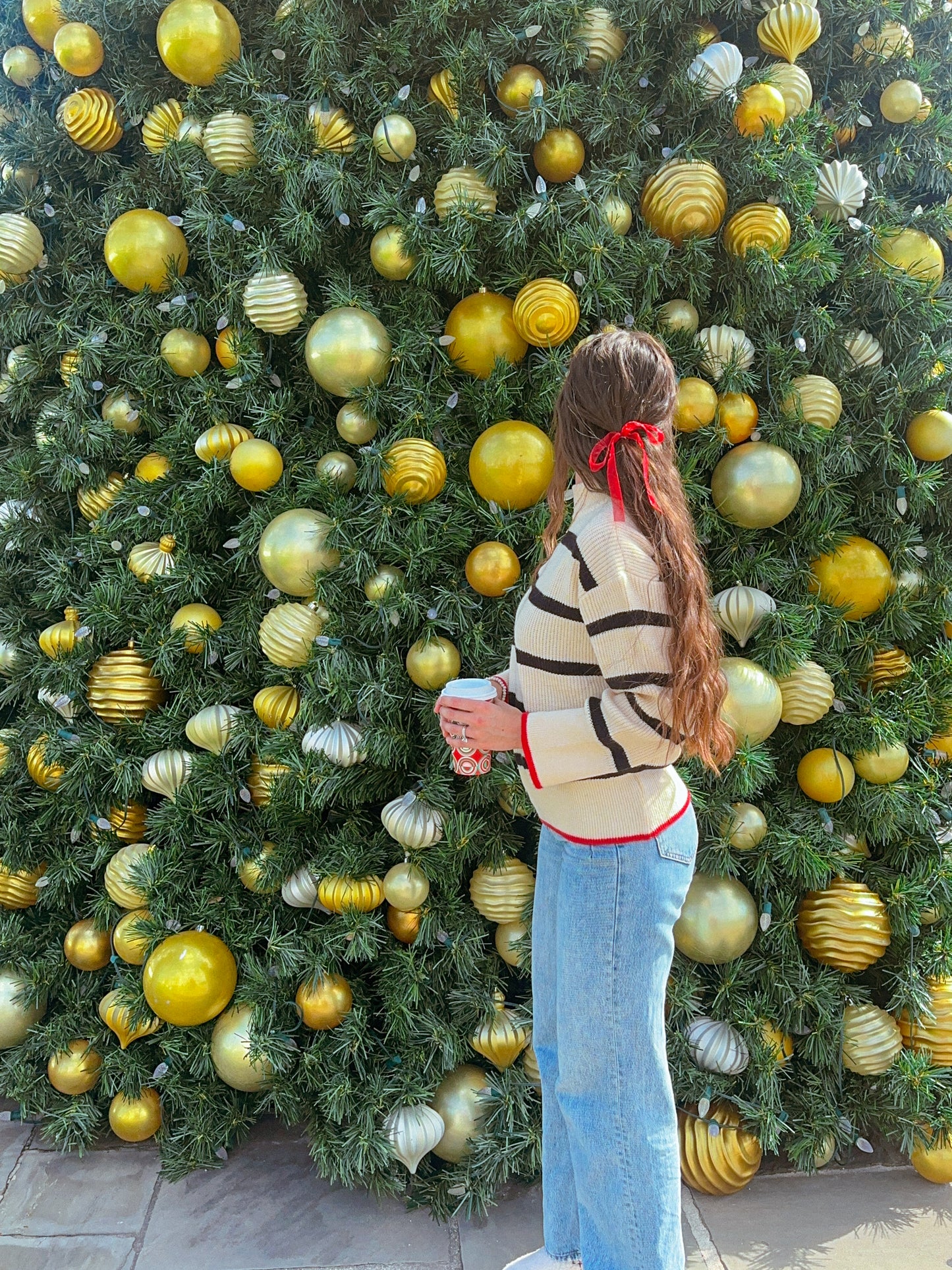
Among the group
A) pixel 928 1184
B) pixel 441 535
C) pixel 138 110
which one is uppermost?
pixel 138 110

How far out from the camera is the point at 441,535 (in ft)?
7.09

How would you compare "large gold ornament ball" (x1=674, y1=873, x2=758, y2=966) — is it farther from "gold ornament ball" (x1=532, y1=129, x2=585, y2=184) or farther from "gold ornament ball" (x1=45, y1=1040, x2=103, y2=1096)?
"gold ornament ball" (x1=532, y1=129, x2=585, y2=184)

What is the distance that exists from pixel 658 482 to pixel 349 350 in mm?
984

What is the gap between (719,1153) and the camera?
7.09 feet

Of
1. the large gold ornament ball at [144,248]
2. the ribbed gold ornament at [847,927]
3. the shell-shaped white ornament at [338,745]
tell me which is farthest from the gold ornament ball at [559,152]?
the ribbed gold ornament at [847,927]

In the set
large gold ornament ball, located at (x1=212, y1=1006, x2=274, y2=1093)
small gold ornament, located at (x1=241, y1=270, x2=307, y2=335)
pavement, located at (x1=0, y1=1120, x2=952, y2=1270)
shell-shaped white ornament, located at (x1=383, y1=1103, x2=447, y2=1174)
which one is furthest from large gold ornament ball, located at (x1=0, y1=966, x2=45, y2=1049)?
small gold ornament, located at (x1=241, y1=270, x2=307, y2=335)

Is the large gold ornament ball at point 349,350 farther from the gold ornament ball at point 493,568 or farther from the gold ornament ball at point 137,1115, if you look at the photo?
the gold ornament ball at point 137,1115

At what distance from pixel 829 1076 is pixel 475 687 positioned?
59.1 inches

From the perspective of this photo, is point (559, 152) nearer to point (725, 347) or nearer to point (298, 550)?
point (725, 347)

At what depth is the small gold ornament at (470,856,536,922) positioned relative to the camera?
2.18 metres

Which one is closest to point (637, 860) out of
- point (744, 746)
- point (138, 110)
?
point (744, 746)

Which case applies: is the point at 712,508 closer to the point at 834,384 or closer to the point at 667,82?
the point at 834,384

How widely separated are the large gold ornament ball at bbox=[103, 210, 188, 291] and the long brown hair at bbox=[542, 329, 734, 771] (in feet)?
4.42

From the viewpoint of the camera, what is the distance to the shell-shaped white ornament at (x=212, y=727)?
2.27 m
